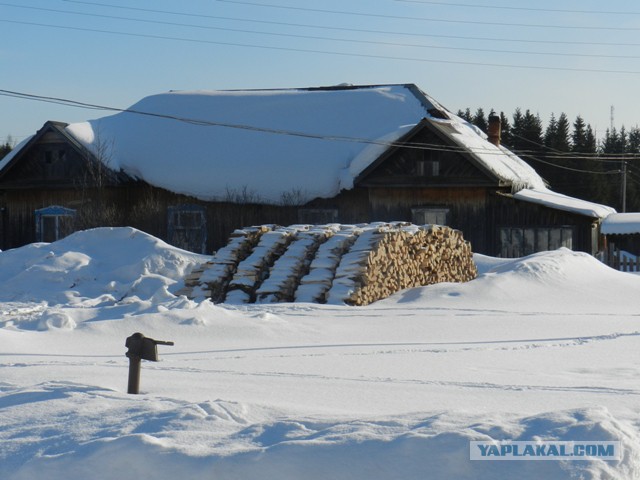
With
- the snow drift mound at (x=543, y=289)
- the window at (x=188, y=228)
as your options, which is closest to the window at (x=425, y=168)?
the window at (x=188, y=228)

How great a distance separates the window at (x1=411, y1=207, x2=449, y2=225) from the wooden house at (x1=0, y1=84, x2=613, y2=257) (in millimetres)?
46

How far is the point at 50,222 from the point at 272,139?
883 cm

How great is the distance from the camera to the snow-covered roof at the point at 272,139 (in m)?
32.3

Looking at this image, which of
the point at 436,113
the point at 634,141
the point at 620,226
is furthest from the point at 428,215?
the point at 634,141

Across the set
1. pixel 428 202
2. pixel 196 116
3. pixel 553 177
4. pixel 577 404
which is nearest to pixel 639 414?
pixel 577 404

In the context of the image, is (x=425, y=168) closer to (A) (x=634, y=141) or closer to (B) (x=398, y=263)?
(B) (x=398, y=263)

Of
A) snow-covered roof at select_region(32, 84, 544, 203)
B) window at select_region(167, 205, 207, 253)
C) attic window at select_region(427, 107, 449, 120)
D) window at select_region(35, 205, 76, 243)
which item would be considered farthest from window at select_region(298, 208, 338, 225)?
window at select_region(35, 205, 76, 243)

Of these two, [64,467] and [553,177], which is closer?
[64,467]

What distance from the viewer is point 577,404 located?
816 cm

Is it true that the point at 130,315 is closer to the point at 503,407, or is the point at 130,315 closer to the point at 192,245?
the point at 503,407

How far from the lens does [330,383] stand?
30.0 ft

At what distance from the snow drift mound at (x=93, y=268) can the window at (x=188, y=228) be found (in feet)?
29.1

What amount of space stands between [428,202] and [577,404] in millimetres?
24090

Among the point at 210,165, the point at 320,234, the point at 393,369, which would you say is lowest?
the point at 393,369
